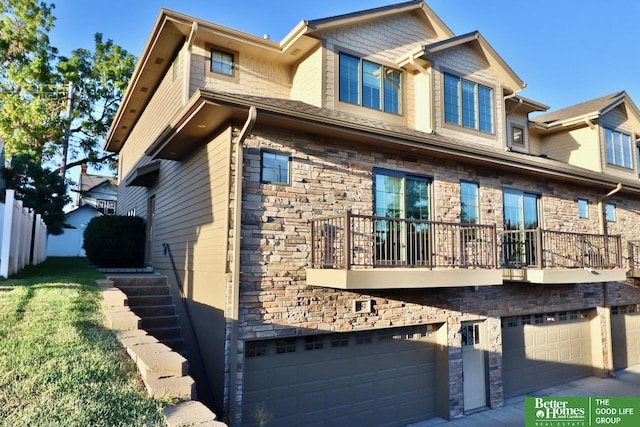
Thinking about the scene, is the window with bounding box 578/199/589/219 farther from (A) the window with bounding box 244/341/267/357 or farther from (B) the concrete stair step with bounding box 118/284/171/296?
(B) the concrete stair step with bounding box 118/284/171/296

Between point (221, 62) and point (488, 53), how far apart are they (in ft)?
22.9

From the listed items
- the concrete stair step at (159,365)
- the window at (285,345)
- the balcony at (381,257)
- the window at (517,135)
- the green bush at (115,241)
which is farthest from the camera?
the window at (517,135)

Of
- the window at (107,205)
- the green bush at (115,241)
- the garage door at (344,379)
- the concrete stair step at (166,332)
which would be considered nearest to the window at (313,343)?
the garage door at (344,379)

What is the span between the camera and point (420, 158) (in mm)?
8664

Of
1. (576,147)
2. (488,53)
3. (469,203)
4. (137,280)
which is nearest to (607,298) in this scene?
(576,147)

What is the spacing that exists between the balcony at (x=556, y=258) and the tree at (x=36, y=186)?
16.2 m

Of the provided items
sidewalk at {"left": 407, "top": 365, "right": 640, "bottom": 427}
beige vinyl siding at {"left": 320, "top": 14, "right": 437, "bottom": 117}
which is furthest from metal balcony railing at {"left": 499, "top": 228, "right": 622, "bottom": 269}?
beige vinyl siding at {"left": 320, "top": 14, "right": 437, "bottom": 117}

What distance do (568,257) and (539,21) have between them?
913 centimetres

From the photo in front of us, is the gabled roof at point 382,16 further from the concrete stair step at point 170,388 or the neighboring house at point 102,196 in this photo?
the neighboring house at point 102,196

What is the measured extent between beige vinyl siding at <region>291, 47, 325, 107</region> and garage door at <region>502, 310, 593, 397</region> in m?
6.80

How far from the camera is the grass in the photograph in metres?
3.08

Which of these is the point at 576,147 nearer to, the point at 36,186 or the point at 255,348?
the point at 255,348

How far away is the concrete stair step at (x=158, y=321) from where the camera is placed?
27.3ft

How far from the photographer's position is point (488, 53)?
10953mm
